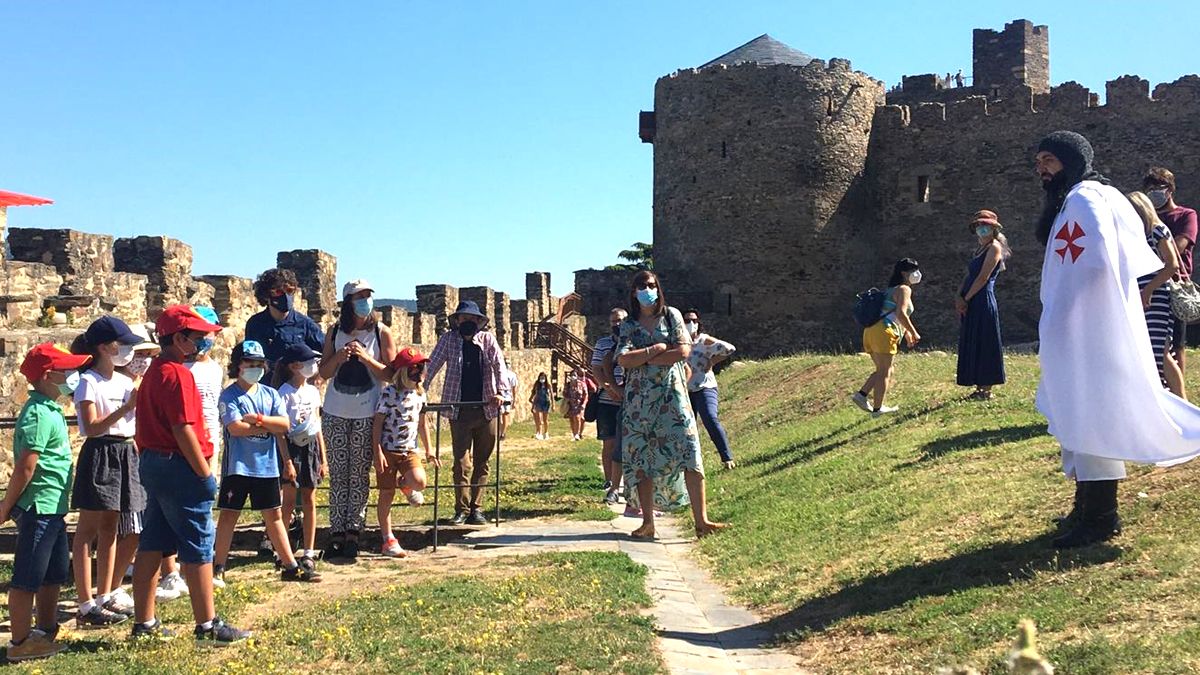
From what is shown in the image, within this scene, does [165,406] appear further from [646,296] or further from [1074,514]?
[1074,514]

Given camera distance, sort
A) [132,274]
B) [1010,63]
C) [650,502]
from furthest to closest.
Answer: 1. [1010,63]
2. [132,274]
3. [650,502]

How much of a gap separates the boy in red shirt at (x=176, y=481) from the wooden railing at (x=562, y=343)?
2264 centimetres

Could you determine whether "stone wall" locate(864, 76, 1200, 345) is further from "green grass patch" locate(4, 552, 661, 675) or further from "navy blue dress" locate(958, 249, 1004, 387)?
"green grass patch" locate(4, 552, 661, 675)

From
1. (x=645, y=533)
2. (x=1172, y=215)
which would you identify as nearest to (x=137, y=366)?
(x=645, y=533)

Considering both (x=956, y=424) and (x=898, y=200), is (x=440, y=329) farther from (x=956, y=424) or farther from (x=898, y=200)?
(x=898, y=200)

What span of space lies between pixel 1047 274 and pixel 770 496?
4284 mm

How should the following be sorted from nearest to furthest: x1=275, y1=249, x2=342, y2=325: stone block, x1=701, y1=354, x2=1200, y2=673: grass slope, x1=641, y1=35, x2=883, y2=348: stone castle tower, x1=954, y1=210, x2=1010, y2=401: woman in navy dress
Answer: x1=701, y1=354, x2=1200, y2=673: grass slope → x1=954, y1=210, x2=1010, y2=401: woman in navy dress → x1=275, y1=249, x2=342, y2=325: stone block → x1=641, y1=35, x2=883, y2=348: stone castle tower

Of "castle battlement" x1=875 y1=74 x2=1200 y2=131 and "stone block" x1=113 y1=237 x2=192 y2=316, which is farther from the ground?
"castle battlement" x1=875 y1=74 x2=1200 y2=131

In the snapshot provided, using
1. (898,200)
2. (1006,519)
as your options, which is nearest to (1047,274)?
(1006,519)

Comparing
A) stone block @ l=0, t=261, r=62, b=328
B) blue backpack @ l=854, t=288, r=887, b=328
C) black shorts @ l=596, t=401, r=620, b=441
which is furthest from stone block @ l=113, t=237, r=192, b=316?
blue backpack @ l=854, t=288, r=887, b=328

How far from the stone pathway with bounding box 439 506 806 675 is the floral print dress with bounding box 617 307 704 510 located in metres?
0.54

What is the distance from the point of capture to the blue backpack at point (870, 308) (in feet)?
39.5

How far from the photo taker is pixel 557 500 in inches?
440

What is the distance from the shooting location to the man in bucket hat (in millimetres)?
9656
